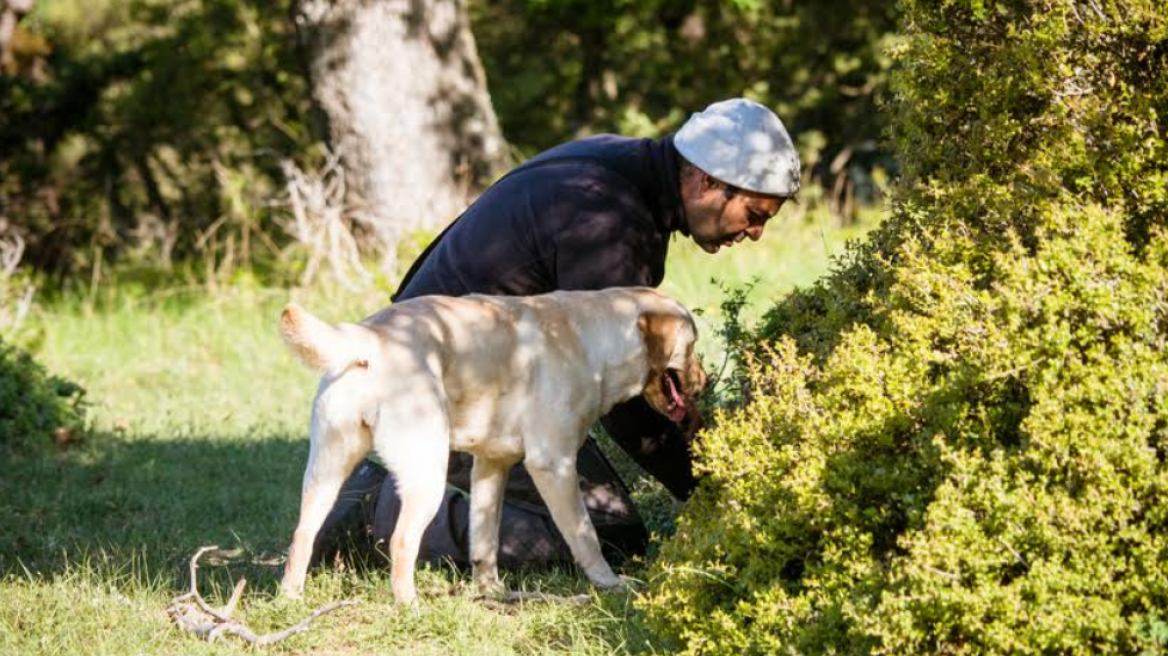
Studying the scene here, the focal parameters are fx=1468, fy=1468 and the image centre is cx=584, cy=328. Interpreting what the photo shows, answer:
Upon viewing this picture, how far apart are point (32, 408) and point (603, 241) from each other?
16.3ft

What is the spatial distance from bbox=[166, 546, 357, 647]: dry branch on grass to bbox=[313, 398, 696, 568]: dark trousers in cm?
87

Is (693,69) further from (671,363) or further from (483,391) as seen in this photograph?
(483,391)

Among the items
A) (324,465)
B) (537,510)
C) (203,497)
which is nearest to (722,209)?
(537,510)

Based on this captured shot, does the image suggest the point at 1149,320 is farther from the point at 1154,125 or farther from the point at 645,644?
the point at 645,644

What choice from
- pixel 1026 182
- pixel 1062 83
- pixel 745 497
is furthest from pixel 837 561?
pixel 1062 83

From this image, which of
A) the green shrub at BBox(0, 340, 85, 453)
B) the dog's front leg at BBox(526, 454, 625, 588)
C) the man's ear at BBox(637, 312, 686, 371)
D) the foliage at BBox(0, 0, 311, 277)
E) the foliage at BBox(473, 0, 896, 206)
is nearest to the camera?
the dog's front leg at BBox(526, 454, 625, 588)

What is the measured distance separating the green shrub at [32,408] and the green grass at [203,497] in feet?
0.52

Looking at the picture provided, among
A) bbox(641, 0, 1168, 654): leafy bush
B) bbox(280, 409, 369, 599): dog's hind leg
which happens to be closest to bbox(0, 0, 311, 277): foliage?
bbox(280, 409, 369, 599): dog's hind leg

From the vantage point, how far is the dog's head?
5.38 metres

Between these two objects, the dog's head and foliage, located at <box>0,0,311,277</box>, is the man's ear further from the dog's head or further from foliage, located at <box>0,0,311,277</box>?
foliage, located at <box>0,0,311,277</box>

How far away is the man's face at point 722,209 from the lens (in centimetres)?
560

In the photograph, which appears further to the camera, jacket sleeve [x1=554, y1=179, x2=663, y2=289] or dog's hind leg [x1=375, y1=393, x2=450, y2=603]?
jacket sleeve [x1=554, y1=179, x2=663, y2=289]

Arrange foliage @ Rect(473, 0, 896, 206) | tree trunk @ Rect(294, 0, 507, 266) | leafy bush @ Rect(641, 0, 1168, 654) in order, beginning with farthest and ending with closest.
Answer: foliage @ Rect(473, 0, 896, 206) → tree trunk @ Rect(294, 0, 507, 266) → leafy bush @ Rect(641, 0, 1168, 654)

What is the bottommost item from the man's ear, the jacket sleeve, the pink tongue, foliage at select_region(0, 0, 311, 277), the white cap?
foliage at select_region(0, 0, 311, 277)
